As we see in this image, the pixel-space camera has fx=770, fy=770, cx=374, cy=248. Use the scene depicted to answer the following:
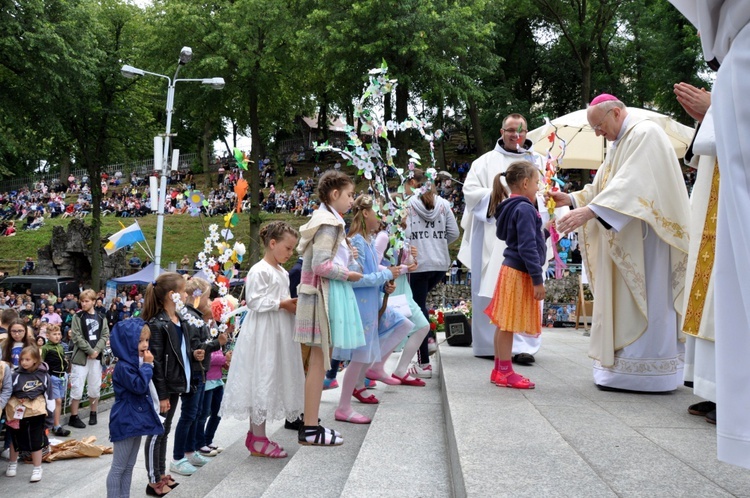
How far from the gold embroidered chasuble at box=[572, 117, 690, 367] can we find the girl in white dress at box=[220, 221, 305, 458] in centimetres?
209

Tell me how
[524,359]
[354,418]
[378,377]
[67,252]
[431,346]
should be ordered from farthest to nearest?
[67,252] < [431,346] < [524,359] < [378,377] < [354,418]

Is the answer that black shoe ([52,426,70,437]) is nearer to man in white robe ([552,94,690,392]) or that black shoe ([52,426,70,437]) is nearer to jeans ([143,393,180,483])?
jeans ([143,393,180,483])

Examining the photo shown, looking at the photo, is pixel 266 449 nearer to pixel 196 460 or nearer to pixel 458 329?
pixel 196 460

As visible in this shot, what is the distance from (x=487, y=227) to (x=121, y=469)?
378cm

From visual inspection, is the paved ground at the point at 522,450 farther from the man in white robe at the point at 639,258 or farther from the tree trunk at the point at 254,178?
the tree trunk at the point at 254,178

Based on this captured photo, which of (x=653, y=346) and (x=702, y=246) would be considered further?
(x=653, y=346)

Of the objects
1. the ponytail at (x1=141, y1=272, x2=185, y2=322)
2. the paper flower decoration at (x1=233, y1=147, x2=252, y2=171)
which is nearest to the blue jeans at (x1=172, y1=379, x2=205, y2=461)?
the ponytail at (x1=141, y1=272, x2=185, y2=322)

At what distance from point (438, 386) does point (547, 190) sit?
2.13m

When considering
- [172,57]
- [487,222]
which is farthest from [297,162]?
[487,222]

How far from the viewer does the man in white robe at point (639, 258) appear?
507 cm

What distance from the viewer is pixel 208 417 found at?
275 inches

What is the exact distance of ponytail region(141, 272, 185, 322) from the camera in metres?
5.52

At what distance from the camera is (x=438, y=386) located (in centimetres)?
683

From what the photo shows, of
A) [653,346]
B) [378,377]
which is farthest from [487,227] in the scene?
[653,346]
